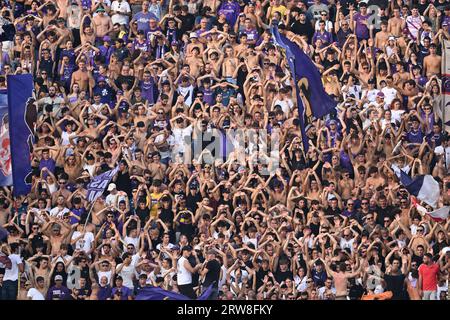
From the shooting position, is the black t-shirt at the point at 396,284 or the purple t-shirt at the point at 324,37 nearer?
the black t-shirt at the point at 396,284

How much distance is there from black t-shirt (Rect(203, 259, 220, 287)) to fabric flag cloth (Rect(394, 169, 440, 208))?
3395 mm

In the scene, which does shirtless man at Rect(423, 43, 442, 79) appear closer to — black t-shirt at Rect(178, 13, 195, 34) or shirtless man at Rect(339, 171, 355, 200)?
shirtless man at Rect(339, 171, 355, 200)

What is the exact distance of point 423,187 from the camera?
33.7 meters

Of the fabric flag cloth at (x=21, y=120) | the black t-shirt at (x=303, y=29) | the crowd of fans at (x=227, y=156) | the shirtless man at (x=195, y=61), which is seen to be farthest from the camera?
the black t-shirt at (x=303, y=29)

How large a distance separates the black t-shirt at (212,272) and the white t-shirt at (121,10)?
5124mm

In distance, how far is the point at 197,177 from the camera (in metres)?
33.8

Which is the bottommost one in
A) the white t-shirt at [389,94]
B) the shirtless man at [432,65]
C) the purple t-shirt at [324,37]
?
the white t-shirt at [389,94]

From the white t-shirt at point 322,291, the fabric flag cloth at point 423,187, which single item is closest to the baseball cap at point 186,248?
the white t-shirt at point 322,291

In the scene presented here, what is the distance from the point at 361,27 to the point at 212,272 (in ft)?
18.0

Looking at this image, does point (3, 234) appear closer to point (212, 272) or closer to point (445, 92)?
point (212, 272)

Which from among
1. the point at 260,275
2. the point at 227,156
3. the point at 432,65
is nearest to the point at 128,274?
the point at 260,275

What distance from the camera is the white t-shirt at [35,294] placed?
32.5 m

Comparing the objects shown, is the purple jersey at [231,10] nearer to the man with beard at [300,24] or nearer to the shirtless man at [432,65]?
the man with beard at [300,24]
